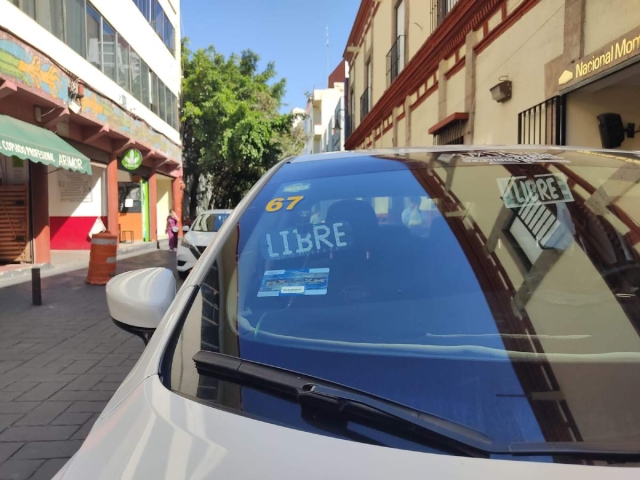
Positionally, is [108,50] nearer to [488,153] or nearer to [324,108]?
[488,153]

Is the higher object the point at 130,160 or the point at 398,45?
the point at 398,45

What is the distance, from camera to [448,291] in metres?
1.70

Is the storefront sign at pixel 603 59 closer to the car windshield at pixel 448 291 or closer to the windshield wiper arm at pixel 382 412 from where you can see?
the car windshield at pixel 448 291

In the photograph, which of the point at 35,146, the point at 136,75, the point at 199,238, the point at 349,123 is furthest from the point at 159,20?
the point at 199,238

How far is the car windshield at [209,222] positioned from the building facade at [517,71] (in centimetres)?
529

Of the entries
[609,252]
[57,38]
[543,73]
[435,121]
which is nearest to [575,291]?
[609,252]

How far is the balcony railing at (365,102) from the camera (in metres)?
22.1

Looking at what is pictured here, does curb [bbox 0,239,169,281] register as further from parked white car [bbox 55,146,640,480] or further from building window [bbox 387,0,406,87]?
building window [bbox 387,0,406,87]

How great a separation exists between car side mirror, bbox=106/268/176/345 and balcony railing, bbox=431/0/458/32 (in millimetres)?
10809

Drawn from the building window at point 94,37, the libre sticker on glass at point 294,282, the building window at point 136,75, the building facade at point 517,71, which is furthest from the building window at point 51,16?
the libre sticker on glass at point 294,282

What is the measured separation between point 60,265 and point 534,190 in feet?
44.4

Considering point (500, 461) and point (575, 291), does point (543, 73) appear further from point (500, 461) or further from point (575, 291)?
point (500, 461)

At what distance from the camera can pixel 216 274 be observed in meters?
1.85

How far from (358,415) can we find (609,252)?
1.36 metres
